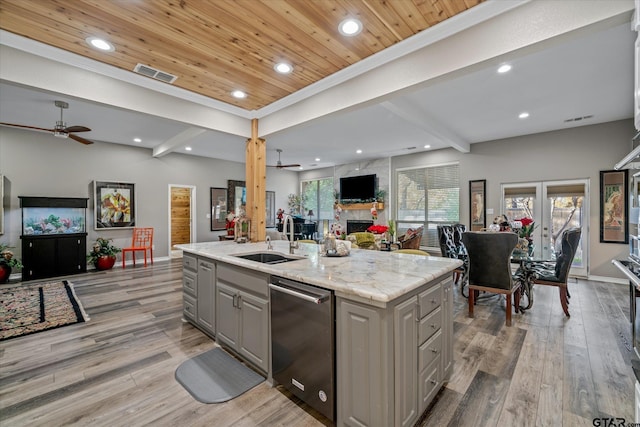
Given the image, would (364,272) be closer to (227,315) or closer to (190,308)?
(227,315)

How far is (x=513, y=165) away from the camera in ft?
20.0

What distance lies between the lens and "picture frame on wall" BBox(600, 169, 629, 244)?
16.1ft

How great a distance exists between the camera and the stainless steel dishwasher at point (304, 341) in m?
1.65

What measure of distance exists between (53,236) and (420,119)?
7.32m

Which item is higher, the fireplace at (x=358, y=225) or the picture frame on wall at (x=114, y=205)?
the picture frame on wall at (x=114, y=205)

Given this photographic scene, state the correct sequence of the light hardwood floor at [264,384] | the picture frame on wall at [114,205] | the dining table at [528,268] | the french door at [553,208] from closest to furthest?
the light hardwood floor at [264,384], the dining table at [528,268], the french door at [553,208], the picture frame on wall at [114,205]

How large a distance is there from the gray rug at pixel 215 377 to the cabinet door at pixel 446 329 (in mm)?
1439

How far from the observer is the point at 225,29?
226 centimetres

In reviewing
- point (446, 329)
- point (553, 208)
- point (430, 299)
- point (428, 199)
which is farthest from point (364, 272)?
point (428, 199)

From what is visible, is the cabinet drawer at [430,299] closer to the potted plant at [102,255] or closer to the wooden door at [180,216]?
the potted plant at [102,255]

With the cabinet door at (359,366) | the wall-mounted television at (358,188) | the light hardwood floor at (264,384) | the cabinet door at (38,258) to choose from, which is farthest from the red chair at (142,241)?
the cabinet door at (359,366)

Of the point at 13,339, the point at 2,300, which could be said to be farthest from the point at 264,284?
the point at 2,300

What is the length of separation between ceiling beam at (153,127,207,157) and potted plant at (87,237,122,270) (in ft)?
7.99

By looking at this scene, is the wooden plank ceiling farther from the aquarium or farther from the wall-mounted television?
the wall-mounted television
